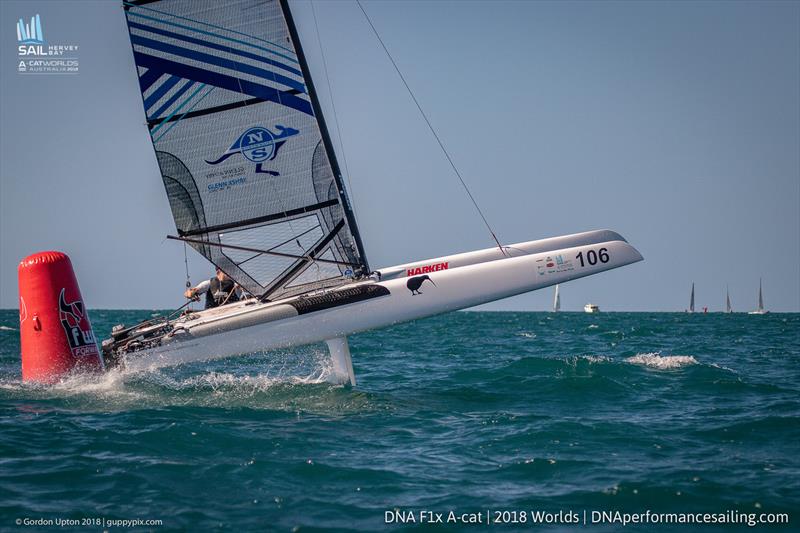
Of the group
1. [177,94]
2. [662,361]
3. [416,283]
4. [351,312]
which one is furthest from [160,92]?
[662,361]

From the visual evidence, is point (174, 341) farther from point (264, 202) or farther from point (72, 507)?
point (72, 507)

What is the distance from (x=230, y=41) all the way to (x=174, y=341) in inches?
144

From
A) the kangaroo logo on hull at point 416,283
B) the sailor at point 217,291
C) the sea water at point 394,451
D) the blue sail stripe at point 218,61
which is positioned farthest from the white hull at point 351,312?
the blue sail stripe at point 218,61

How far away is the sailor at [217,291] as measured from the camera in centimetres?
1009

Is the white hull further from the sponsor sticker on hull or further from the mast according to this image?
the mast

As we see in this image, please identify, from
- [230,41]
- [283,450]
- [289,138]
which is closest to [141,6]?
[230,41]

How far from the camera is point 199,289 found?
33.7 ft

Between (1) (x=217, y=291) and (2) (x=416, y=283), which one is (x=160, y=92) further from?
(2) (x=416, y=283)

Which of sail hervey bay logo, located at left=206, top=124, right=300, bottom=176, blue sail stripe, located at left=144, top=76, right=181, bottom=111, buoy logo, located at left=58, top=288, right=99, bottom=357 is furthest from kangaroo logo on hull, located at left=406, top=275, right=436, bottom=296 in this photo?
buoy logo, located at left=58, top=288, right=99, bottom=357

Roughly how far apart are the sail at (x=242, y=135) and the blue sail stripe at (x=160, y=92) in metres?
0.01

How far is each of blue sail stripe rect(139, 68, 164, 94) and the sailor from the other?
2501mm

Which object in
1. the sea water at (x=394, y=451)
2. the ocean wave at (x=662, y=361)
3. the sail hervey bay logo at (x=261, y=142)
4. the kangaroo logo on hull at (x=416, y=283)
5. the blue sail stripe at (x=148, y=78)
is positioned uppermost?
the blue sail stripe at (x=148, y=78)

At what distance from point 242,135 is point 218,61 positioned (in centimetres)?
94

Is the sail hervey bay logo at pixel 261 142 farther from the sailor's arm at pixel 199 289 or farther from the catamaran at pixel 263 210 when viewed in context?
the sailor's arm at pixel 199 289
